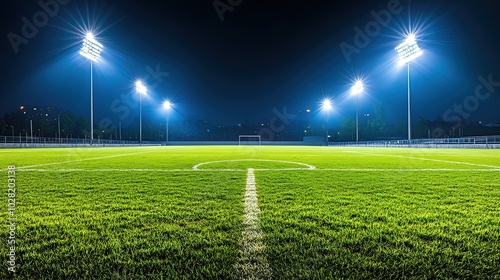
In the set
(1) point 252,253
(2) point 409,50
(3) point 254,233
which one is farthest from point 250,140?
(1) point 252,253

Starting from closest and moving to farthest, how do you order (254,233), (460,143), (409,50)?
1. (254,233)
2. (460,143)
3. (409,50)

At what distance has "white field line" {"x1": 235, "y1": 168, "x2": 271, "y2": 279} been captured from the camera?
1499 millimetres

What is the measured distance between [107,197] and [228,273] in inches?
91.9

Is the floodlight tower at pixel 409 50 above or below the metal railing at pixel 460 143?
above

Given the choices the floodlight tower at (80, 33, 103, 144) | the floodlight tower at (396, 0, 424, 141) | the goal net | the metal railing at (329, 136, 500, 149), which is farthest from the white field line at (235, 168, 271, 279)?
the goal net

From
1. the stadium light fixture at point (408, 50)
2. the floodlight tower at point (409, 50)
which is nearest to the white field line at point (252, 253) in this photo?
the floodlight tower at point (409, 50)

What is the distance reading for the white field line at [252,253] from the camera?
150 cm

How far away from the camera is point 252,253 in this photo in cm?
173

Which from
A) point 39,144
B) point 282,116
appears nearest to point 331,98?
point 282,116

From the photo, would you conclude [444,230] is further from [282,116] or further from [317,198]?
[282,116]

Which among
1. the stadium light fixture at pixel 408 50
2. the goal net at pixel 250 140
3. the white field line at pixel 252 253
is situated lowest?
the white field line at pixel 252 253

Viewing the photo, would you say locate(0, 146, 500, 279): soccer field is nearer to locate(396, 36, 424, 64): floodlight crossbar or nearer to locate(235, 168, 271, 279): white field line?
locate(235, 168, 271, 279): white field line

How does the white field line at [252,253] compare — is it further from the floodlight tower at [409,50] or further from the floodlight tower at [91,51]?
the floodlight tower at [409,50]

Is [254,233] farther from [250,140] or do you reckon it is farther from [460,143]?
[250,140]
